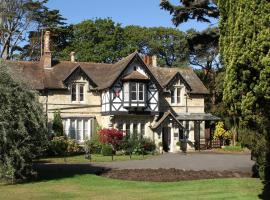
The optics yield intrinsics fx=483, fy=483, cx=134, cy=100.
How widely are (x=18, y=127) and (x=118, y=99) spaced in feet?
73.4

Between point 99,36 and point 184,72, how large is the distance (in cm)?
2214

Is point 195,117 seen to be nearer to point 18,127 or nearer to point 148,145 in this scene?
point 148,145

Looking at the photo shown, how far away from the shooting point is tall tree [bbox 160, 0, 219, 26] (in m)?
24.5

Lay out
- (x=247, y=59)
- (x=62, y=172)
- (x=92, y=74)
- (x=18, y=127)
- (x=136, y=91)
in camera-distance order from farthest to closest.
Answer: (x=92, y=74) < (x=136, y=91) < (x=62, y=172) < (x=18, y=127) < (x=247, y=59)

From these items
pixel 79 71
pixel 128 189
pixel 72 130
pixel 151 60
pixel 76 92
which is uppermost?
pixel 151 60

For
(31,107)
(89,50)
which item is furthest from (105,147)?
(89,50)

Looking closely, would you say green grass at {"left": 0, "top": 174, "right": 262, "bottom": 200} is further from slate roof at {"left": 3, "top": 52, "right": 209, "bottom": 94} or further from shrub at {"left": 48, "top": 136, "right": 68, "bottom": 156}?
slate roof at {"left": 3, "top": 52, "right": 209, "bottom": 94}

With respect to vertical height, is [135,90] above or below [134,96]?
above

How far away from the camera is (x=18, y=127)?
20.7 metres

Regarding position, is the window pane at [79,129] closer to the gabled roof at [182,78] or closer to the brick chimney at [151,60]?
the gabled roof at [182,78]

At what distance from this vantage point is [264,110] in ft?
41.3

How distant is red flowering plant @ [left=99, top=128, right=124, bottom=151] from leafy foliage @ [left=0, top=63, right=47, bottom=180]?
60.7 feet

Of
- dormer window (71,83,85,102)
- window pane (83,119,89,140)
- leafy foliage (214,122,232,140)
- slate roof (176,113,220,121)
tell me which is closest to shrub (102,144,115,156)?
window pane (83,119,89,140)

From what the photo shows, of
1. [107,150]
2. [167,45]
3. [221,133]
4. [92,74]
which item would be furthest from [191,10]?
[167,45]
